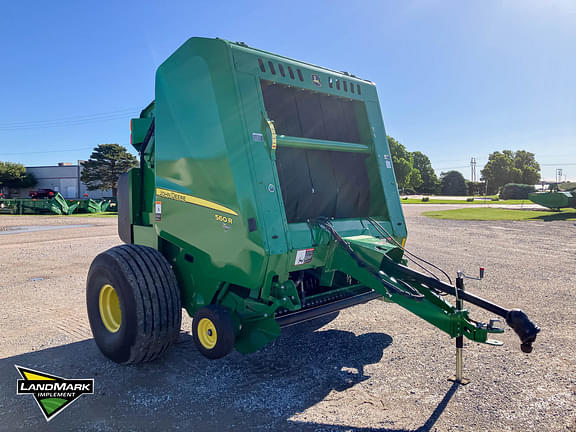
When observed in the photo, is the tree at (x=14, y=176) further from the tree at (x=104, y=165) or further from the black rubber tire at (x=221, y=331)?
the black rubber tire at (x=221, y=331)

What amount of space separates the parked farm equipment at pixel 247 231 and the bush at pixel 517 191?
58302 mm

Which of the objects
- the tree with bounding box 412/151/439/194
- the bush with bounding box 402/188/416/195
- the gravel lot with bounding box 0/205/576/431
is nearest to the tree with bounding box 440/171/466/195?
the tree with bounding box 412/151/439/194

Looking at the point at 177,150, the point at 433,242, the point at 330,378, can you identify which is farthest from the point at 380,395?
the point at 433,242

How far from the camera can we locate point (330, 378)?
3475 millimetres

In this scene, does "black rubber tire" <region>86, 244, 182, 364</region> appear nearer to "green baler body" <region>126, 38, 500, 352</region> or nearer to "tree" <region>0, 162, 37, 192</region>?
"green baler body" <region>126, 38, 500, 352</region>

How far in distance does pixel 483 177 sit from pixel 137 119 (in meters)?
83.9

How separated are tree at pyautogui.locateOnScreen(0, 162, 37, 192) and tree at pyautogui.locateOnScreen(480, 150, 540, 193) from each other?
252ft

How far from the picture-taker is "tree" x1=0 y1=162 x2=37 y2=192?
5262 cm

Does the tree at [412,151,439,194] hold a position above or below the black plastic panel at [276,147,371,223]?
above

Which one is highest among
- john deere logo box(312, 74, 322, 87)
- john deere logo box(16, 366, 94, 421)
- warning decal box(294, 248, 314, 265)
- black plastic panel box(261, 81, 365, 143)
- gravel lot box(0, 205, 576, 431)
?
john deere logo box(312, 74, 322, 87)

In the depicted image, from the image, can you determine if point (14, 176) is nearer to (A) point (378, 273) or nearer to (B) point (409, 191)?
(A) point (378, 273)

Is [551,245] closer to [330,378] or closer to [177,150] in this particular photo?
[330,378]

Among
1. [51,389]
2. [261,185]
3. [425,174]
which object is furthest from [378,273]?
[425,174]

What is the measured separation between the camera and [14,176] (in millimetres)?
53406
